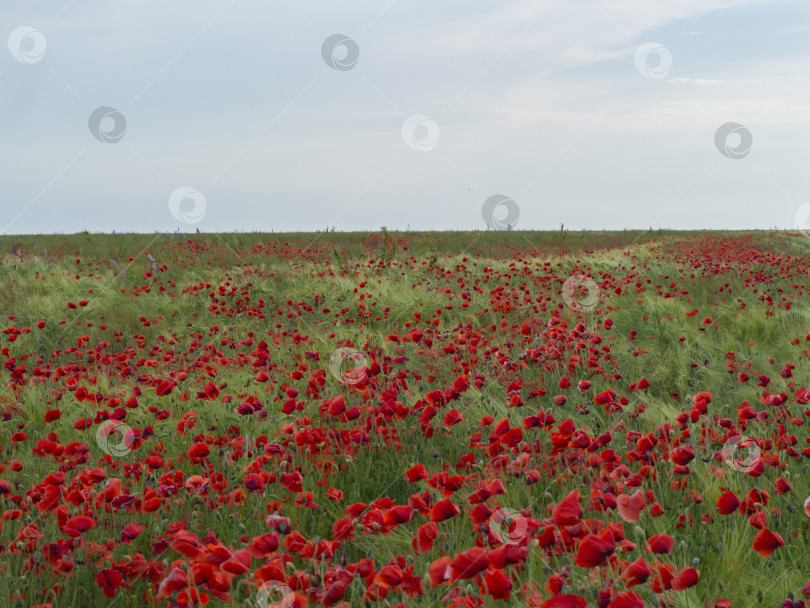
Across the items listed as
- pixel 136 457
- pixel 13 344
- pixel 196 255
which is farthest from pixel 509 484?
pixel 196 255

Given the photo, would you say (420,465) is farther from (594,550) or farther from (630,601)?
(630,601)

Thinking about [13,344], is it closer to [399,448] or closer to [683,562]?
[399,448]

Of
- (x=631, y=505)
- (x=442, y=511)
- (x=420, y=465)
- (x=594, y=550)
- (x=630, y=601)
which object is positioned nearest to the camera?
(x=630, y=601)

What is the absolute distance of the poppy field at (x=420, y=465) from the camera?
180 cm

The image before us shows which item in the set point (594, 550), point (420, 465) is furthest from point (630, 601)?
point (420, 465)

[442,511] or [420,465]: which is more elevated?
[420,465]

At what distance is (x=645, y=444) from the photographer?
2.44m

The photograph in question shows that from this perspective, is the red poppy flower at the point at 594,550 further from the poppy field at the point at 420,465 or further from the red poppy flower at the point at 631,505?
the red poppy flower at the point at 631,505

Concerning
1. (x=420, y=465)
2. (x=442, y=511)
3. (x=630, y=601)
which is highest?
(x=420, y=465)

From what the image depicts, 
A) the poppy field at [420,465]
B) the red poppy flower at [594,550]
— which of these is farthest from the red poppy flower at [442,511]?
the red poppy flower at [594,550]

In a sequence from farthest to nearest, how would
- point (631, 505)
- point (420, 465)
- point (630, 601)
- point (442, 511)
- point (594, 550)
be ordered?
point (420, 465) → point (631, 505) → point (442, 511) → point (594, 550) → point (630, 601)

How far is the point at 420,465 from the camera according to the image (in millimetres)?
2248

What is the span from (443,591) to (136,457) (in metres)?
2.30

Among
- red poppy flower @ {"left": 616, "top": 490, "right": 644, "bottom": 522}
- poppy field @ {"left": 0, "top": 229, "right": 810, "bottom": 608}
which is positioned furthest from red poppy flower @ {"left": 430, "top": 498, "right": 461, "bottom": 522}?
red poppy flower @ {"left": 616, "top": 490, "right": 644, "bottom": 522}
